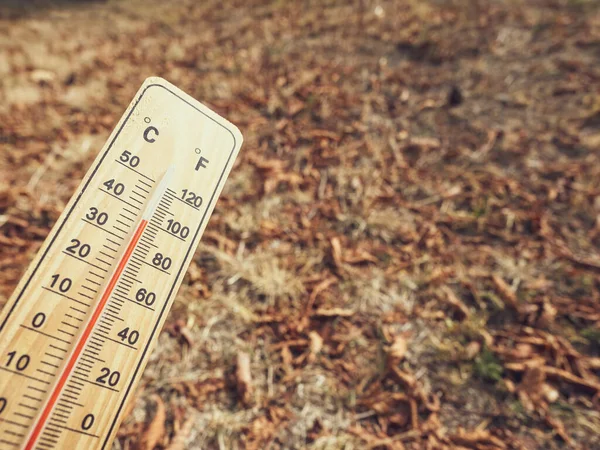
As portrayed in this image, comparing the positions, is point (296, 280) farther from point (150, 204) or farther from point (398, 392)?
point (150, 204)

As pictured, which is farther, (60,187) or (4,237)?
(60,187)

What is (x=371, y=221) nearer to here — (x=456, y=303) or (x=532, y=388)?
(x=456, y=303)

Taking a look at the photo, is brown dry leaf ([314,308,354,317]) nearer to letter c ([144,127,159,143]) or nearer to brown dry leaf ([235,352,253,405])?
brown dry leaf ([235,352,253,405])

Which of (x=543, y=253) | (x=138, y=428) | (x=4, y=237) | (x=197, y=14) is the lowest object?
(x=138, y=428)

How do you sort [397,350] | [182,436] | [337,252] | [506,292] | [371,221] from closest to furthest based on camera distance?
1. [182,436]
2. [397,350]
3. [506,292]
4. [337,252]
5. [371,221]

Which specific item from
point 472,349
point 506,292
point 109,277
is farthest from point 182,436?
point 506,292

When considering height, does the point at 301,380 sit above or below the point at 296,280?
below

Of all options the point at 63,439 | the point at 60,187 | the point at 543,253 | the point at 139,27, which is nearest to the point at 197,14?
the point at 139,27

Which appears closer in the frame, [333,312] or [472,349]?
[472,349]
